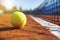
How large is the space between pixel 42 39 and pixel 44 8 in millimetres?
54696

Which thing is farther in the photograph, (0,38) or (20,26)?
(20,26)

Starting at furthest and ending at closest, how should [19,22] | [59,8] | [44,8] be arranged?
[44,8], [59,8], [19,22]

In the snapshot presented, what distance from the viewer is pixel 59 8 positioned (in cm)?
4166

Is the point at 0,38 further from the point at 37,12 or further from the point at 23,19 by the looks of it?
the point at 37,12

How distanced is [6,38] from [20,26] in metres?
3.07

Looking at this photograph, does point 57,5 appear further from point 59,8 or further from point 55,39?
point 55,39

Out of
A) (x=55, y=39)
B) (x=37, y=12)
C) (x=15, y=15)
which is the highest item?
(x=15, y=15)

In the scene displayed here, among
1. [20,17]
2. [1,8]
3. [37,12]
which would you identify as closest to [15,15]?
[20,17]

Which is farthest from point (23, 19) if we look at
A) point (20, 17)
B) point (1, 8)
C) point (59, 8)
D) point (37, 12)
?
point (37, 12)

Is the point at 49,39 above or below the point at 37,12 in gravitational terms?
above

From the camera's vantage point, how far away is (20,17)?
9375mm

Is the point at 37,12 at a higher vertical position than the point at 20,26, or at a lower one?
lower

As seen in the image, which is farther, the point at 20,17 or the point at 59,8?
the point at 59,8

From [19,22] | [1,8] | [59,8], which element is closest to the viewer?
[19,22]
